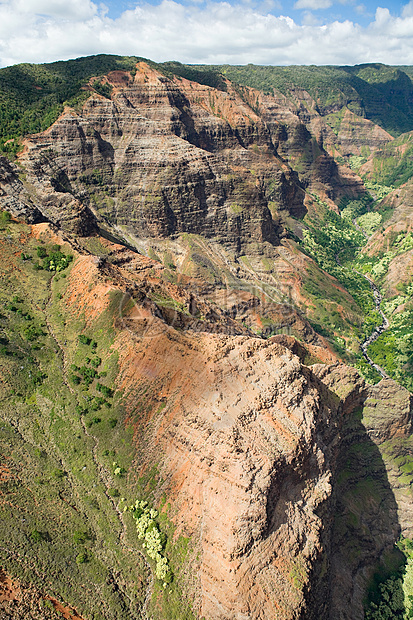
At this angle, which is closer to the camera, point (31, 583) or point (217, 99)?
point (31, 583)

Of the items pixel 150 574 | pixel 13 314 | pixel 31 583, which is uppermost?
pixel 13 314

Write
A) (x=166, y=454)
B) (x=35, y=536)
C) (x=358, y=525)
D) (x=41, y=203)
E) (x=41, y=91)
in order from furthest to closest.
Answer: (x=41, y=91) < (x=41, y=203) < (x=358, y=525) < (x=166, y=454) < (x=35, y=536)

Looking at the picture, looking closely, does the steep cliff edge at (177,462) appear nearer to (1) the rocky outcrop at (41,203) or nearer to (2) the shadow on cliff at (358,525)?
(2) the shadow on cliff at (358,525)

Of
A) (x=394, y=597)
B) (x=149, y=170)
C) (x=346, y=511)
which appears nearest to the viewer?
(x=394, y=597)

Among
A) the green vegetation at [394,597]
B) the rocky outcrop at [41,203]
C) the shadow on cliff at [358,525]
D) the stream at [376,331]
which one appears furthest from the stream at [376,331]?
the rocky outcrop at [41,203]

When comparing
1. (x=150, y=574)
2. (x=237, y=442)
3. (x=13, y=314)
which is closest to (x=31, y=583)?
(x=150, y=574)

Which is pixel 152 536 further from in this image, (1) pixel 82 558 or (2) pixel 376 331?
(2) pixel 376 331

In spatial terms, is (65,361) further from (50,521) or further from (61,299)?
(50,521)

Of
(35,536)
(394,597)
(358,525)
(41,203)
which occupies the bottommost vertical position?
(394,597)

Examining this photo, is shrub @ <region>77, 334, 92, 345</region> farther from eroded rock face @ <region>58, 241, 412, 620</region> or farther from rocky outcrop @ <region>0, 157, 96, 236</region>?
rocky outcrop @ <region>0, 157, 96, 236</region>

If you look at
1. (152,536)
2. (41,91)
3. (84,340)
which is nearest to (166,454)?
(152,536)

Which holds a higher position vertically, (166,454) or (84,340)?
(84,340)
